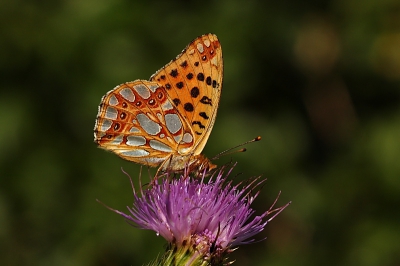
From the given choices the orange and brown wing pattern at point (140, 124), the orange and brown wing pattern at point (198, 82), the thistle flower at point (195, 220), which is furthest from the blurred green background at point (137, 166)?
the thistle flower at point (195, 220)

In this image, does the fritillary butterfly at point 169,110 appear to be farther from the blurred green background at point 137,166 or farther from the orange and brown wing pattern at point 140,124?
the blurred green background at point 137,166

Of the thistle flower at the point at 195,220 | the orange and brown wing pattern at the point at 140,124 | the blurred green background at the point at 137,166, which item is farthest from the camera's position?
the blurred green background at the point at 137,166

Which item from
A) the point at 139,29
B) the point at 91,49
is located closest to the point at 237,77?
the point at 139,29

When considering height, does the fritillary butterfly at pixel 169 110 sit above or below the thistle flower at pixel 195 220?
above

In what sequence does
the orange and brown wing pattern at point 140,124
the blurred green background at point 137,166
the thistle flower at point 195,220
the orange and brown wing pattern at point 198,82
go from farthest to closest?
the blurred green background at point 137,166, the orange and brown wing pattern at point 198,82, the orange and brown wing pattern at point 140,124, the thistle flower at point 195,220

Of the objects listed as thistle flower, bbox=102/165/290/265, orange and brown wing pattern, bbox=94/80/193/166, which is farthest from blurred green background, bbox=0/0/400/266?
thistle flower, bbox=102/165/290/265

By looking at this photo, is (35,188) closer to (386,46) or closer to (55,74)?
(55,74)

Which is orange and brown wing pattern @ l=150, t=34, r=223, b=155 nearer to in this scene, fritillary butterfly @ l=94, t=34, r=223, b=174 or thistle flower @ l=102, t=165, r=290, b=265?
fritillary butterfly @ l=94, t=34, r=223, b=174
